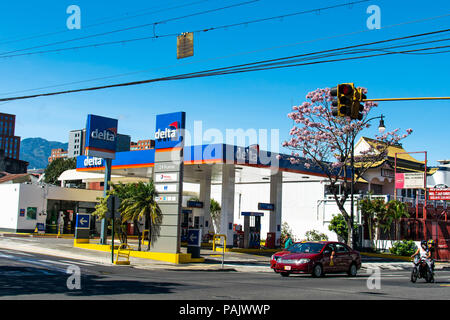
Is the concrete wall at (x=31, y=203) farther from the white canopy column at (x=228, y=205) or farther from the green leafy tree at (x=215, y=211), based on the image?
the white canopy column at (x=228, y=205)

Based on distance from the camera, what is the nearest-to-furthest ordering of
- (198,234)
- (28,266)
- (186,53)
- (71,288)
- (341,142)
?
1. (71,288)
2. (186,53)
3. (28,266)
4. (198,234)
5. (341,142)

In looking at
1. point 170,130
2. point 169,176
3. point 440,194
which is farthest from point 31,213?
point 440,194

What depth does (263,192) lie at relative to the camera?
162 feet

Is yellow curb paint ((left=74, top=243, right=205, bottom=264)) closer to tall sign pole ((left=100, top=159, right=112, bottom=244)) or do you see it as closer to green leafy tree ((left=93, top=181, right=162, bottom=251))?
green leafy tree ((left=93, top=181, right=162, bottom=251))

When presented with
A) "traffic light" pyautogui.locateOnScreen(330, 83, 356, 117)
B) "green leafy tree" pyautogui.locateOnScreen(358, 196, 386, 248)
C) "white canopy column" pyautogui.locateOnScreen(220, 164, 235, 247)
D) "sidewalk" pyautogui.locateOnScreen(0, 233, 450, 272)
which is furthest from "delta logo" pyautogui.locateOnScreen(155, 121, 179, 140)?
"green leafy tree" pyautogui.locateOnScreen(358, 196, 386, 248)

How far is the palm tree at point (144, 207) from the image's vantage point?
2591 cm

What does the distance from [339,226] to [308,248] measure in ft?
70.0

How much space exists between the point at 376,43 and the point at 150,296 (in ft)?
33.4

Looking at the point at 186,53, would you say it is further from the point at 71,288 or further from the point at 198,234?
the point at 198,234

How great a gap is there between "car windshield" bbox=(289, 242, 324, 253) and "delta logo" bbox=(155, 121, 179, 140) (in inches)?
327

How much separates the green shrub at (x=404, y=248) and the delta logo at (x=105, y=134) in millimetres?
23261

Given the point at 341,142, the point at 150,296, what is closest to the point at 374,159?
the point at 341,142

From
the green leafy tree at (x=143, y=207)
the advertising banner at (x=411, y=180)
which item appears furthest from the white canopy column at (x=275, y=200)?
the advertising banner at (x=411, y=180)
